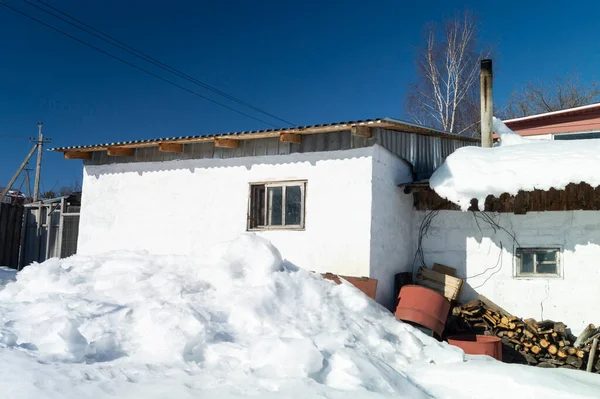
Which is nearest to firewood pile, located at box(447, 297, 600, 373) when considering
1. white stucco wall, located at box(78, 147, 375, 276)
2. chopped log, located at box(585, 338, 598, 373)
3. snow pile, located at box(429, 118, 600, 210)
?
chopped log, located at box(585, 338, 598, 373)

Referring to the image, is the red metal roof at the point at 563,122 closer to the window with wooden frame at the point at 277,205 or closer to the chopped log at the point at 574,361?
the chopped log at the point at 574,361

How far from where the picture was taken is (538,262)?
9.34 m

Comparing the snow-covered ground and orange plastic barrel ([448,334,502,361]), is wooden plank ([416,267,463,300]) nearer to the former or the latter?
orange plastic barrel ([448,334,502,361])

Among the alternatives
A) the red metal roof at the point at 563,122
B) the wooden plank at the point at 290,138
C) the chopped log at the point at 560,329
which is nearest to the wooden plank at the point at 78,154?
the wooden plank at the point at 290,138

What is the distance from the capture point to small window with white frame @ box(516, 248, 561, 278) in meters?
9.22

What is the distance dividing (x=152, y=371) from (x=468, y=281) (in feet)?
21.7

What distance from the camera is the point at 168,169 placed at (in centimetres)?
1120

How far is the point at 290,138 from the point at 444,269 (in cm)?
383

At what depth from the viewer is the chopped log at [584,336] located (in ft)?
28.1

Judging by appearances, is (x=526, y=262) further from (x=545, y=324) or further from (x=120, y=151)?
(x=120, y=151)

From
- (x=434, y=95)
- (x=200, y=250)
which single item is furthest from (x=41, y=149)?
(x=200, y=250)

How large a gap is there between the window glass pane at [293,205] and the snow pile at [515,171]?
2440 mm

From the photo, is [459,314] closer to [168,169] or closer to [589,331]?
[589,331]

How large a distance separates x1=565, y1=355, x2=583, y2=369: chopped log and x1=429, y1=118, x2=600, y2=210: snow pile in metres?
2.75
